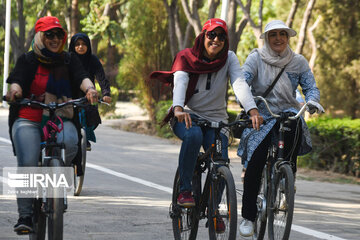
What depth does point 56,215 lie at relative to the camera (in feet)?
15.8

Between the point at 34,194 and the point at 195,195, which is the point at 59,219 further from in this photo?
the point at 195,195

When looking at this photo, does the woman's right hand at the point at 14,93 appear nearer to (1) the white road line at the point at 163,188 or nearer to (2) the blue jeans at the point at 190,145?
(2) the blue jeans at the point at 190,145

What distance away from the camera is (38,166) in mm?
5180

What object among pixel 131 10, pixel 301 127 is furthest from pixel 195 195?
pixel 131 10

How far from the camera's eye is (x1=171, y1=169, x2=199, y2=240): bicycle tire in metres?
5.57

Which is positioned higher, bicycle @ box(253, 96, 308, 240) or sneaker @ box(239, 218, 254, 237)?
bicycle @ box(253, 96, 308, 240)

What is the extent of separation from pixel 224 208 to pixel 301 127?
3.99 feet

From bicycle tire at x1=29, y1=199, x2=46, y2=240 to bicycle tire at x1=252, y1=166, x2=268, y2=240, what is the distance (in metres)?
1.84

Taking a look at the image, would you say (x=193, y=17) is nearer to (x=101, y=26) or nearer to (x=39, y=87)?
(x=101, y=26)

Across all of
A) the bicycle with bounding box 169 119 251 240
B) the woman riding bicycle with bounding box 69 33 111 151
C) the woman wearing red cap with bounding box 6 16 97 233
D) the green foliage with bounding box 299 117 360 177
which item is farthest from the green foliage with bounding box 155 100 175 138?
the woman wearing red cap with bounding box 6 16 97 233

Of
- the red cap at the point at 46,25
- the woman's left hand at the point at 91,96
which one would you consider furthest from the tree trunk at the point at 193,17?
the woman's left hand at the point at 91,96

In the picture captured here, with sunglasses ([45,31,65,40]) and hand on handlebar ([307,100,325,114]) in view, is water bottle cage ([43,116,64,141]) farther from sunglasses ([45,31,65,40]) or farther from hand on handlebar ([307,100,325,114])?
hand on handlebar ([307,100,325,114])

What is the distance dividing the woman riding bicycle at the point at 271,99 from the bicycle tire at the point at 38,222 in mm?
1729

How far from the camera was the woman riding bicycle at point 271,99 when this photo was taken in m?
5.93
